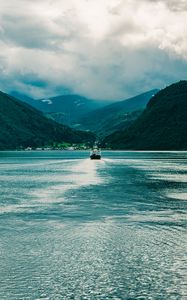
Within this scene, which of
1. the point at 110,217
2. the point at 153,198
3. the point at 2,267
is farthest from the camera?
the point at 153,198

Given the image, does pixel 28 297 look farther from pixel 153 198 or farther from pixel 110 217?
pixel 153 198

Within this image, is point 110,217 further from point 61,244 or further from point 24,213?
point 61,244

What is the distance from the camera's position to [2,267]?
46.8 m

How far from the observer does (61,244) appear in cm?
5759

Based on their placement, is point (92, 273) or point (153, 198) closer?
point (92, 273)

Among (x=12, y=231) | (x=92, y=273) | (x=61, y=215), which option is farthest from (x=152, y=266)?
(x=61, y=215)

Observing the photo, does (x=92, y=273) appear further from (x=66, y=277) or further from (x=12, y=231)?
(x=12, y=231)

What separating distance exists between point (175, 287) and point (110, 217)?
37.7 m

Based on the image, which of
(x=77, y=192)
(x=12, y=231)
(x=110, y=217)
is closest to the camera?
(x=12, y=231)

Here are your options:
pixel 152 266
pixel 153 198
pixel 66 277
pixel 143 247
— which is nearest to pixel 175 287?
pixel 152 266

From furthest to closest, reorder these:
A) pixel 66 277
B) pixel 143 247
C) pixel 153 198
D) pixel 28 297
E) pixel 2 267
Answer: pixel 153 198, pixel 143 247, pixel 2 267, pixel 66 277, pixel 28 297

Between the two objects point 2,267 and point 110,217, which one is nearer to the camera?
point 2,267

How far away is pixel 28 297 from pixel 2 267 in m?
9.33

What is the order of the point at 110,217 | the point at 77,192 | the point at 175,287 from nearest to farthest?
the point at 175,287, the point at 110,217, the point at 77,192
